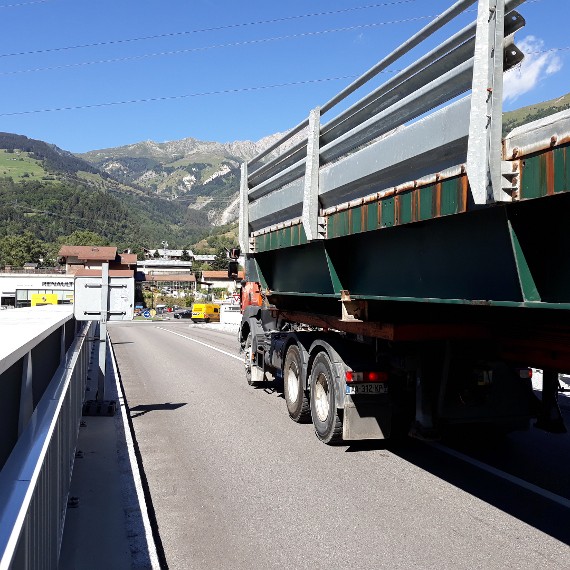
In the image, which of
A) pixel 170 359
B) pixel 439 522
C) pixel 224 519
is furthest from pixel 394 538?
pixel 170 359

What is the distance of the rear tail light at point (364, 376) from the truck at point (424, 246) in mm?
17

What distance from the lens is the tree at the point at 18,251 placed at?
12612 centimetres

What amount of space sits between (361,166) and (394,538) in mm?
3236

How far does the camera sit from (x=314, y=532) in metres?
5.05

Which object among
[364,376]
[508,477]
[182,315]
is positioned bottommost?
[182,315]

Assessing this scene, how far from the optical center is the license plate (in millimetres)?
7168

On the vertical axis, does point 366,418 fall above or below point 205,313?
above

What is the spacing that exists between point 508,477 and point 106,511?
13.7 ft

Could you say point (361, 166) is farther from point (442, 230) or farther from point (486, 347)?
point (486, 347)

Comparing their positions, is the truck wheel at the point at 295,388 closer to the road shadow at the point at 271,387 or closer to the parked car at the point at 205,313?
the road shadow at the point at 271,387

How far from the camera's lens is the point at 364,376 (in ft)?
23.6

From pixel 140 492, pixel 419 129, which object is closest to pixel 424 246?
pixel 419 129

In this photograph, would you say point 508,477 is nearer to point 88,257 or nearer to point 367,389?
point 367,389

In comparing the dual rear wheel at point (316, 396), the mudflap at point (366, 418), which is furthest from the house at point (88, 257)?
the mudflap at point (366, 418)
